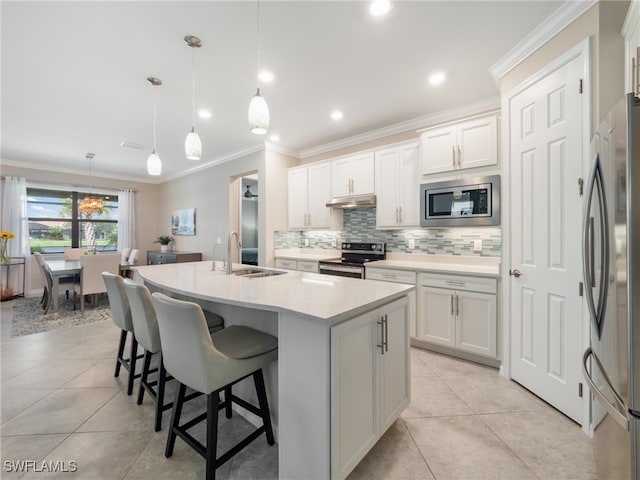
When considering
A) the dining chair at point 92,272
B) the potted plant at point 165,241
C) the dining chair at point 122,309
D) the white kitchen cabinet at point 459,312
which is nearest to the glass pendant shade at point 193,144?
the dining chair at point 122,309

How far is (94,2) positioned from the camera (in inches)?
70.3

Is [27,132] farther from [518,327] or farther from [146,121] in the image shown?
[518,327]

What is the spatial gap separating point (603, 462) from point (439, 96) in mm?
3086

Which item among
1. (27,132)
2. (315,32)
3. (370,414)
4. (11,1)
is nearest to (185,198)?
(27,132)

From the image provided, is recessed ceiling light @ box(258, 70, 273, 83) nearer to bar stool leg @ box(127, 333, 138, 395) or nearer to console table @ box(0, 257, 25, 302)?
bar stool leg @ box(127, 333, 138, 395)

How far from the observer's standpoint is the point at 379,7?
1807 millimetres

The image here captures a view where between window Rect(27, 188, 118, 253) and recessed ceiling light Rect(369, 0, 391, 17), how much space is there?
632 centimetres

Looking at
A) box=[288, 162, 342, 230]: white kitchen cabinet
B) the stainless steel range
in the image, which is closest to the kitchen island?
the stainless steel range

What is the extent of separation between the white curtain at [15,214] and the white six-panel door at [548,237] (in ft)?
26.8

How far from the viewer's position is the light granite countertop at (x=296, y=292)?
1292 mm

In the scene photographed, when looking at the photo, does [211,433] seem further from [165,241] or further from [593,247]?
[165,241]

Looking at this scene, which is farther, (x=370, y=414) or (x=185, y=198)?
(x=185, y=198)

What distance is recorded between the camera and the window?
5877 mm

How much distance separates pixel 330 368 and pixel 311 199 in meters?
3.42
